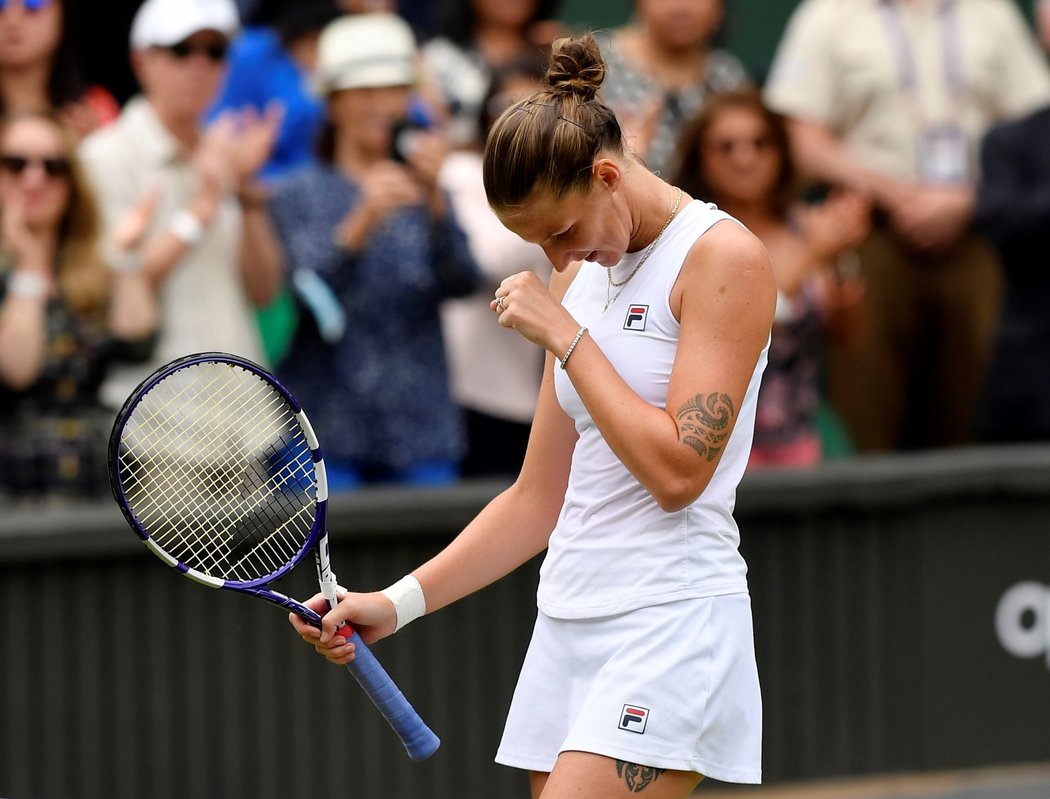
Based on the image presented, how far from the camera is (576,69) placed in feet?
9.90

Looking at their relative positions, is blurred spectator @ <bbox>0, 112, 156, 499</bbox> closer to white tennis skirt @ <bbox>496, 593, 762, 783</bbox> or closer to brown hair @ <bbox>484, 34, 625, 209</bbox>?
white tennis skirt @ <bbox>496, 593, 762, 783</bbox>

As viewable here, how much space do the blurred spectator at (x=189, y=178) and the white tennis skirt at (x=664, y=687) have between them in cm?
281

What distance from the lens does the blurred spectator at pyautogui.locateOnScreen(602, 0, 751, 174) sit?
21.4ft

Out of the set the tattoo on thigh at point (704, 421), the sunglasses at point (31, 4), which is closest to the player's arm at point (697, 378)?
the tattoo on thigh at point (704, 421)

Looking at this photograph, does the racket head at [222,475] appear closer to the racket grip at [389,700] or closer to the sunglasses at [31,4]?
the racket grip at [389,700]

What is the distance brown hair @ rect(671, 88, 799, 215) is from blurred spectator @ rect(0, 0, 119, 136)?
191 cm

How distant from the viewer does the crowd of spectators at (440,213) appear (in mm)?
5574

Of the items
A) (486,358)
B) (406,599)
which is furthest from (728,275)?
(486,358)

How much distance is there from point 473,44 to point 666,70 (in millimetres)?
713

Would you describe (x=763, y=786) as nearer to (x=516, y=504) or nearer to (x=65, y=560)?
(x=65, y=560)

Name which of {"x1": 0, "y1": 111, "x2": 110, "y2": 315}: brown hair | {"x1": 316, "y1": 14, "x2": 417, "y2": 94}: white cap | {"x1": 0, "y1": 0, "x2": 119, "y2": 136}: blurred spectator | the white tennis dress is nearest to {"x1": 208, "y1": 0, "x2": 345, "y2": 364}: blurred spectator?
{"x1": 316, "y1": 14, "x2": 417, "y2": 94}: white cap

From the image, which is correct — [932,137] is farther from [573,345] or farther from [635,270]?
[573,345]

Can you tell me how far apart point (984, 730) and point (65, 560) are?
2.96 m

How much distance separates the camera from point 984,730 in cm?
612
